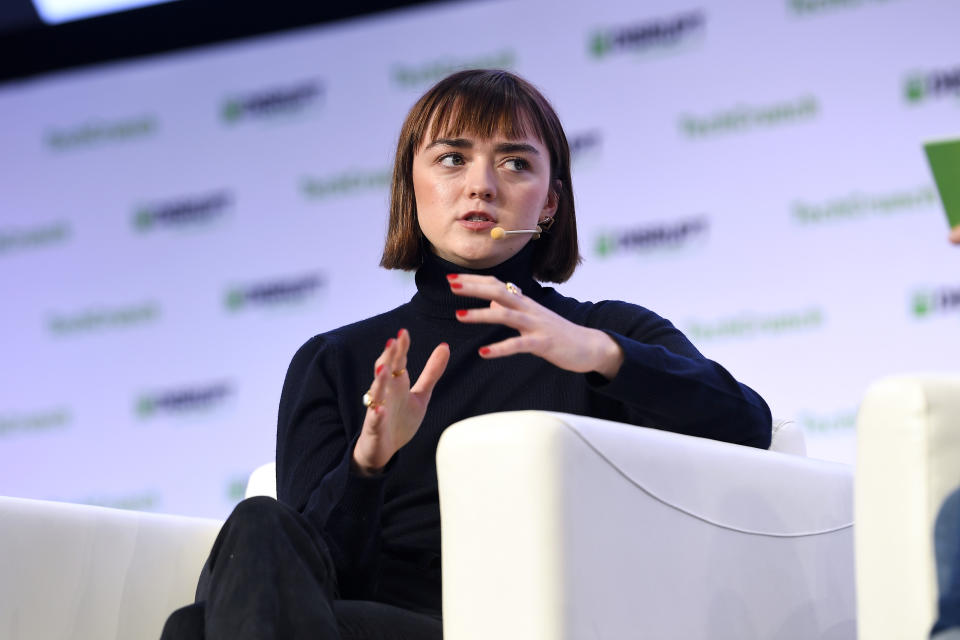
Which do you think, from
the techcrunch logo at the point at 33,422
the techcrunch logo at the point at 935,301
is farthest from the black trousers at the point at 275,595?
the techcrunch logo at the point at 33,422

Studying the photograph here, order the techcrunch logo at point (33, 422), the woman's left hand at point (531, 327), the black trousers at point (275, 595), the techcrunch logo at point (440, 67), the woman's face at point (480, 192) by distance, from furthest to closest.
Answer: the techcrunch logo at point (33, 422)
the techcrunch logo at point (440, 67)
the woman's face at point (480, 192)
the woman's left hand at point (531, 327)
the black trousers at point (275, 595)

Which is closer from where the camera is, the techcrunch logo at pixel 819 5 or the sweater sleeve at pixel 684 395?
the sweater sleeve at pixel 684 395

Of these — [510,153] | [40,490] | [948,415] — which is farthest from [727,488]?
[40,490]

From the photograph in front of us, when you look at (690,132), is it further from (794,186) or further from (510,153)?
(510,153)

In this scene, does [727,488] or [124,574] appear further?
[124,574]

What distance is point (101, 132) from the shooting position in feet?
14.5

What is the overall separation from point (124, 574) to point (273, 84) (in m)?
2.90

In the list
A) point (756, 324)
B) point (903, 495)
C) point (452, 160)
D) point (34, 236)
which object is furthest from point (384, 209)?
point (903, 495)

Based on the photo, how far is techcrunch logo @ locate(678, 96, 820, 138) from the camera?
11.2 feet

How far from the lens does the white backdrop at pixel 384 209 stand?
3287 millimetres

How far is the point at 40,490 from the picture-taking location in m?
4.29

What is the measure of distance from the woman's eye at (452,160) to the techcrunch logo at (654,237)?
192cm

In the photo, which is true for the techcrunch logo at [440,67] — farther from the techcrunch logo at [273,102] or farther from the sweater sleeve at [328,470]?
the sweater sleeve at [328,470]

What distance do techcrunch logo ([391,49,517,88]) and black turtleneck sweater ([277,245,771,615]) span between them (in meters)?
2.25
